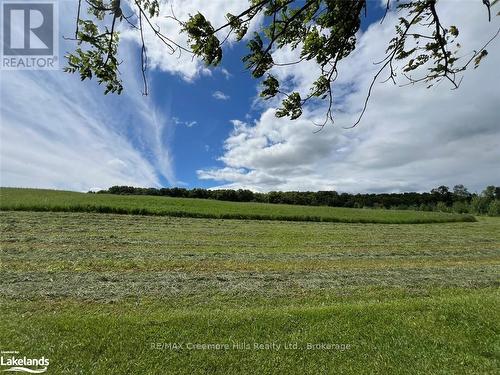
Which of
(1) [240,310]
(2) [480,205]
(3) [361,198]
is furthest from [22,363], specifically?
(2) [480,205]

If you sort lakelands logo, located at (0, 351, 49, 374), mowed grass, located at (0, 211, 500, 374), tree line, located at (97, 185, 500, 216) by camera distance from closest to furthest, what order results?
lakelands logo, located at (0, 351, 49, 374) → mowed grass, located at (0, 211, 500, 374) → tree line, located at (97, 185, 500, 216)

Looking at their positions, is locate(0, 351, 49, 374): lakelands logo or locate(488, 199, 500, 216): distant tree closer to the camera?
locate(0, 351, 49, 374): lakelands logo

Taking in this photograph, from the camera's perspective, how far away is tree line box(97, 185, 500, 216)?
68062 millimetres

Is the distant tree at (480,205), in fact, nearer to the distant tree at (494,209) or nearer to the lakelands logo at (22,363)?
the distant tree at (494,209)

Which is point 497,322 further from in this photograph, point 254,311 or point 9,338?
point 9,338

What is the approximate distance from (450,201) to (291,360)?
4736 inches

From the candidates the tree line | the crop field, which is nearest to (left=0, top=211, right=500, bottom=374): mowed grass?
the crop field

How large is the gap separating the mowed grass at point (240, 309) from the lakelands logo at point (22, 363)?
0.29 ft

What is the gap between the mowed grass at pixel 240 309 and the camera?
449 centimetres

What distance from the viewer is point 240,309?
20.9 ft

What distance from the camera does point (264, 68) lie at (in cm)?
417

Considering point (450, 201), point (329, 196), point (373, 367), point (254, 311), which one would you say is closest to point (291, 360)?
point (373, 367)

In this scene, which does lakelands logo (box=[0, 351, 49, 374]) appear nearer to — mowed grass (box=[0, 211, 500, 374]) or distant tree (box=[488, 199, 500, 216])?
mowed grass (box=[0, 211, 500, 374])

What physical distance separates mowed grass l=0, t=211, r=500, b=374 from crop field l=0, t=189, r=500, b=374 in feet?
0.08
